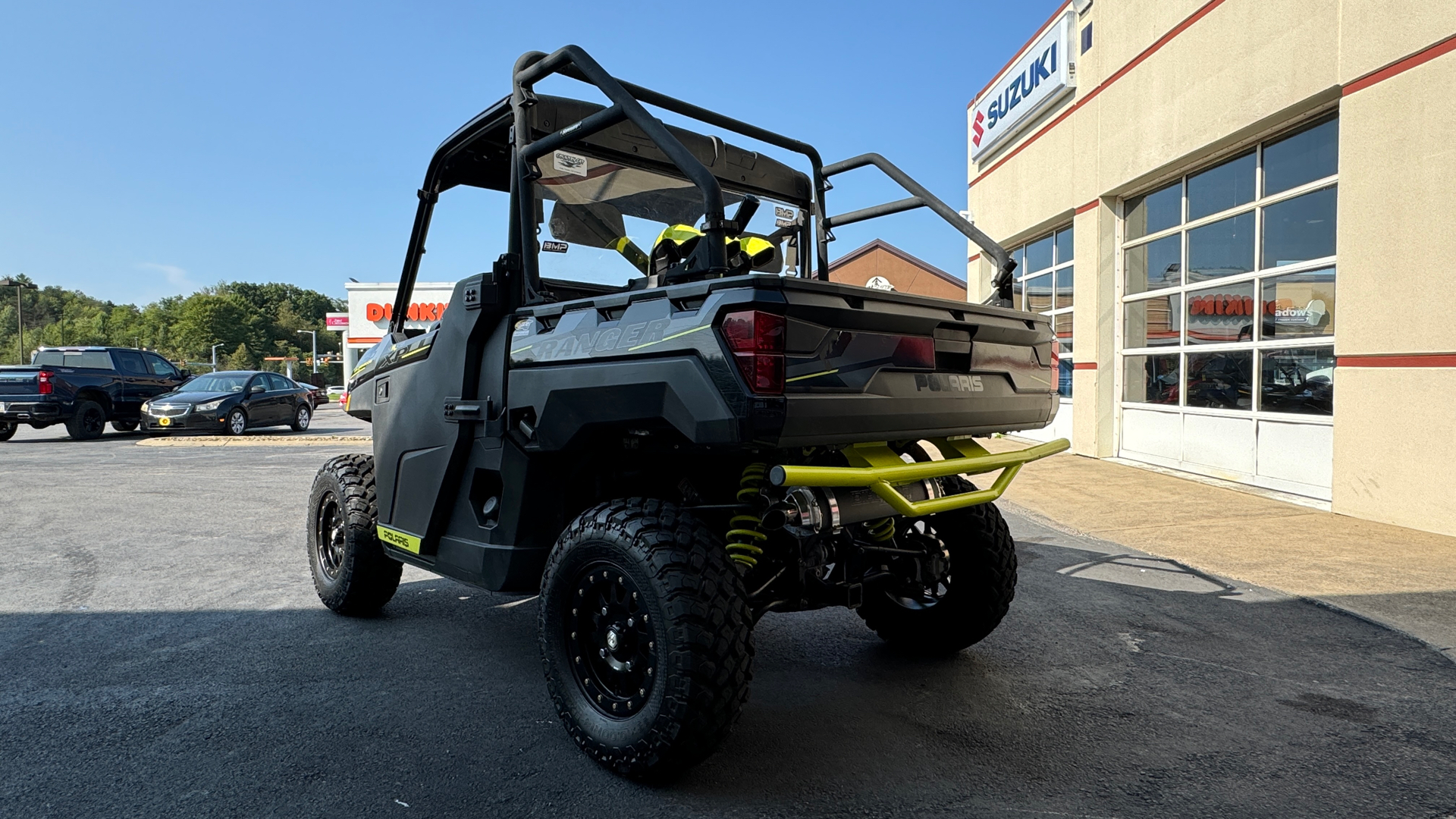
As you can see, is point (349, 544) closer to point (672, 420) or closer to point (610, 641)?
point (610, 641)

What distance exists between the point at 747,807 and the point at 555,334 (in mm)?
1707

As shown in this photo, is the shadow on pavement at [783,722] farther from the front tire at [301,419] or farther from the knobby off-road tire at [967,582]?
the front tire at [301,419]

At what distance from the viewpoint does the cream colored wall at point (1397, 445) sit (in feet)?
23.3

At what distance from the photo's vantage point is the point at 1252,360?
962 cm

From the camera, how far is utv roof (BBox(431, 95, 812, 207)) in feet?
11.8

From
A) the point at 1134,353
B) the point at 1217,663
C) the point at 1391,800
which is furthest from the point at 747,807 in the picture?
the point at 1134,353

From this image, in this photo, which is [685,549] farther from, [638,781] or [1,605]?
[1,605]

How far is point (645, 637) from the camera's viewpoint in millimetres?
2963

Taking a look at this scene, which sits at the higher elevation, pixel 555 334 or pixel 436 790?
pixel 555 334

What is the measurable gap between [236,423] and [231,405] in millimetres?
427

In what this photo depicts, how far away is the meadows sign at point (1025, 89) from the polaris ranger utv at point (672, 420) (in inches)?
427

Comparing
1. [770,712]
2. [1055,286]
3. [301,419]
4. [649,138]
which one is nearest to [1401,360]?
[770,712]

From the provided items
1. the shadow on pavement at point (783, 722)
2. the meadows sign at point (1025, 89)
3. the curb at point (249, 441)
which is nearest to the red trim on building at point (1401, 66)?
the shadow on pavement at point (783, 722)

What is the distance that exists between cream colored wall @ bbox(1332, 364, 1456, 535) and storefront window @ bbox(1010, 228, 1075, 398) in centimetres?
617
